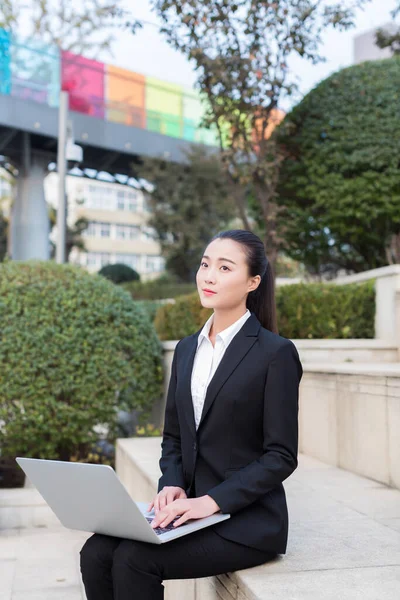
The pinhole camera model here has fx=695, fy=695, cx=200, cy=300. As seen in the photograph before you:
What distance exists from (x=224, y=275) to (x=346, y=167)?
6.02m

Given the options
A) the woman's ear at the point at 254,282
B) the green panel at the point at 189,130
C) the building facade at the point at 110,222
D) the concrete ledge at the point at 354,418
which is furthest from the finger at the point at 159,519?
the building facade at the point at 110,222

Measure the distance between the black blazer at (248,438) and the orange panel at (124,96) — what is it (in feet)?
55.0

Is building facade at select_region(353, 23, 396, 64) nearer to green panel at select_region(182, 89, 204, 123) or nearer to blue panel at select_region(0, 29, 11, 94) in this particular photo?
green panel at select_region(182, 89, 204, 123)

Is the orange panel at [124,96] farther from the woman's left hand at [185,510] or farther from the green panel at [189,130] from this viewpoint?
the woman's left hand at [185,510]

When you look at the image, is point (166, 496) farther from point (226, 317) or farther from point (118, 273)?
point (118, 273)

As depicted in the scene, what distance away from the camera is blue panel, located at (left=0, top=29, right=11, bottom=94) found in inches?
627

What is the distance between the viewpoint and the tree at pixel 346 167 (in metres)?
7.99

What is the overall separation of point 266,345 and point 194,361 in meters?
0.33

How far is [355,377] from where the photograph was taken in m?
4.64

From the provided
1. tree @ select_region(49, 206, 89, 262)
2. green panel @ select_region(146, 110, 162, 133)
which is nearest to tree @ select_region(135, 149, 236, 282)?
green panel @ select_region(146, 110, 162, 133)

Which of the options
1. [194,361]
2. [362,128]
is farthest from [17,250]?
[194,361]

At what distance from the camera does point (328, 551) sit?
2670 mm

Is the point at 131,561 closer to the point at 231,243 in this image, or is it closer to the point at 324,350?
the point at 231,243

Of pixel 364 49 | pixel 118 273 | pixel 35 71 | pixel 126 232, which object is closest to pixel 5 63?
pixel 35 71
